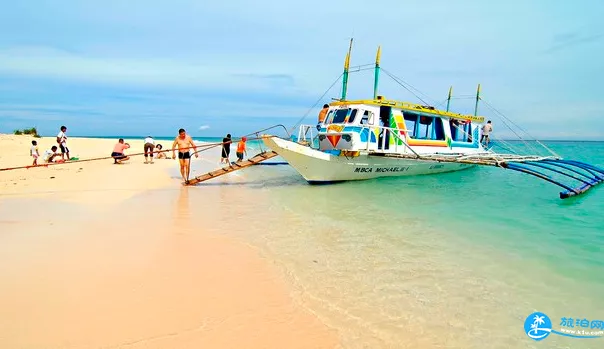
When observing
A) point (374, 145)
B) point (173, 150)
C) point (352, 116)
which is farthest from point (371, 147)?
point (173, 150)

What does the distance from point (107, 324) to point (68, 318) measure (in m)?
0.41

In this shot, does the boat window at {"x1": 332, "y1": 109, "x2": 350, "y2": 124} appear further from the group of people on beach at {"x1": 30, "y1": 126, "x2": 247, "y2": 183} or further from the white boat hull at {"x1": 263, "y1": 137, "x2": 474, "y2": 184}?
the group of people on beach at {"x1": 30, "y1": 126, "x2": 247, "y2": 183}

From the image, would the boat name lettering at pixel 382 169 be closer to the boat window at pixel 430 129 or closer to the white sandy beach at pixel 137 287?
the boat window at pixel 430 129

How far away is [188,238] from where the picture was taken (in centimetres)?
618

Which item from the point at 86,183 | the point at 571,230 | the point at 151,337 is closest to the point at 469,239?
the point at 571,230

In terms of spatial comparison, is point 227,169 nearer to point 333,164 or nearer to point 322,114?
point 333,164

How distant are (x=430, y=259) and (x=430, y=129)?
11391 millimetres

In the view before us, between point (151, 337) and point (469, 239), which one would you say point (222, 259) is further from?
point (469, 239)

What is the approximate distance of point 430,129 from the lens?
52.3 ft

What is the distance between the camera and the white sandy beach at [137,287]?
10.7 feet

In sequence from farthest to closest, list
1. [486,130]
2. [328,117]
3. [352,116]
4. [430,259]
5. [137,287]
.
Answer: [486,130]
[328,117]
[352,116]
[430,259]
[137,287]

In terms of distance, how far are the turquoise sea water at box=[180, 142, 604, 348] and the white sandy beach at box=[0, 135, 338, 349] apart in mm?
503

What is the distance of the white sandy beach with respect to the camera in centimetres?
327

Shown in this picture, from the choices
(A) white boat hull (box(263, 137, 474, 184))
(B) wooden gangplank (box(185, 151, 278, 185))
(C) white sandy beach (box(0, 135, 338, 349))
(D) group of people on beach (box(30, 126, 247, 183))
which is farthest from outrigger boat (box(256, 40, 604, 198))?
(C) white sandy beach (box(0, 135, 338, 349))
